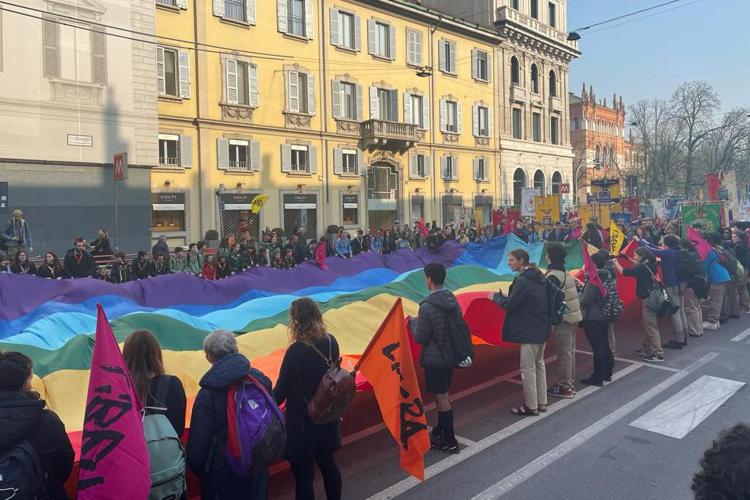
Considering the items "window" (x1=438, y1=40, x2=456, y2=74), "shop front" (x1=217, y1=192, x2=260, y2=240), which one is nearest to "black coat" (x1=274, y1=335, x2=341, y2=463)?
"shop front" (x1=217, y1=192, x2=260, y2=240)

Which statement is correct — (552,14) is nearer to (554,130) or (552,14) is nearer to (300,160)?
(554,130)

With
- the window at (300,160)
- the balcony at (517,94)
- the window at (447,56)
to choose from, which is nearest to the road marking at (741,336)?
the window at (300,160)

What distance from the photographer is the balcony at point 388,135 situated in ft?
107

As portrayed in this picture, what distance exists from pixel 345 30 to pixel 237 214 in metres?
11.9

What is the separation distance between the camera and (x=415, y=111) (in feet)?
119

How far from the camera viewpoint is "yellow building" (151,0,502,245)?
84.3 feet

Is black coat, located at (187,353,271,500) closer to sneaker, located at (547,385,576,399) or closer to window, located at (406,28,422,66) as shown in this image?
sneaker, located at (547,385,576,399)

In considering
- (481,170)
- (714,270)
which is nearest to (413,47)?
(481,170)

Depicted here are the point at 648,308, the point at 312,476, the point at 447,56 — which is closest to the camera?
the point at 312,476

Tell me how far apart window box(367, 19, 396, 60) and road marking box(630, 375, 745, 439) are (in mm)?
28547

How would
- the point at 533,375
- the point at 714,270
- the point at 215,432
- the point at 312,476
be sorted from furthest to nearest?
1. the point at 714,270
2. the point at 533,375
3. the point at 312,476
4. the point at 215,432

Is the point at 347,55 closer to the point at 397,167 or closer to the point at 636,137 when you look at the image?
the point at 397,167

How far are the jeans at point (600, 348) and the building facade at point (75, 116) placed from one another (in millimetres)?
18114

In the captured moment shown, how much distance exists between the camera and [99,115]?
71.1 feet
